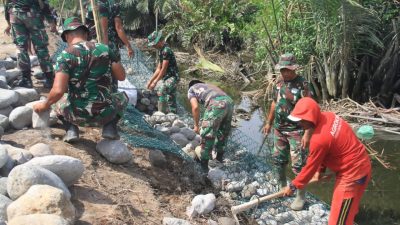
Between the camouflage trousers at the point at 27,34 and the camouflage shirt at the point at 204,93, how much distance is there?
7.04ft

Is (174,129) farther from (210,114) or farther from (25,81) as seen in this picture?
(25,81)

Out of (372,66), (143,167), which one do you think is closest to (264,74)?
(372,66)

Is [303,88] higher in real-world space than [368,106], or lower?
higher

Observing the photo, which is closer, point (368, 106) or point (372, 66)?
point (368, 106)

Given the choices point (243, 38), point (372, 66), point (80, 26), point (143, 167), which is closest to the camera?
point (80, 26)

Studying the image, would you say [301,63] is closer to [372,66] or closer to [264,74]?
[372,66]

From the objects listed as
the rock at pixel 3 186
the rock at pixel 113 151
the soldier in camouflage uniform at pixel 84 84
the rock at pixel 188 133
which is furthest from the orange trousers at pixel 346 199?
the rock at pixel 188 133

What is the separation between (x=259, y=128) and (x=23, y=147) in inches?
204

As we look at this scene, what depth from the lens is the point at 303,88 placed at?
4992 millimetres

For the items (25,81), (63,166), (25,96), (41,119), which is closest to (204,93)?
(41,119)

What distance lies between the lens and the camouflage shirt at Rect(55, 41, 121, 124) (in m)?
4.24

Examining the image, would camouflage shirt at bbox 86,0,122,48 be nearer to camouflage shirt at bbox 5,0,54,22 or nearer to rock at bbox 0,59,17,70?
camouflage shirt at bbox 5,0,54,22

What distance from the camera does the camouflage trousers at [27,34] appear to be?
237 inches

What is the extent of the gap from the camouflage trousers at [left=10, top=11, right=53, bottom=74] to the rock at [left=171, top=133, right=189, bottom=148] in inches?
79.1
